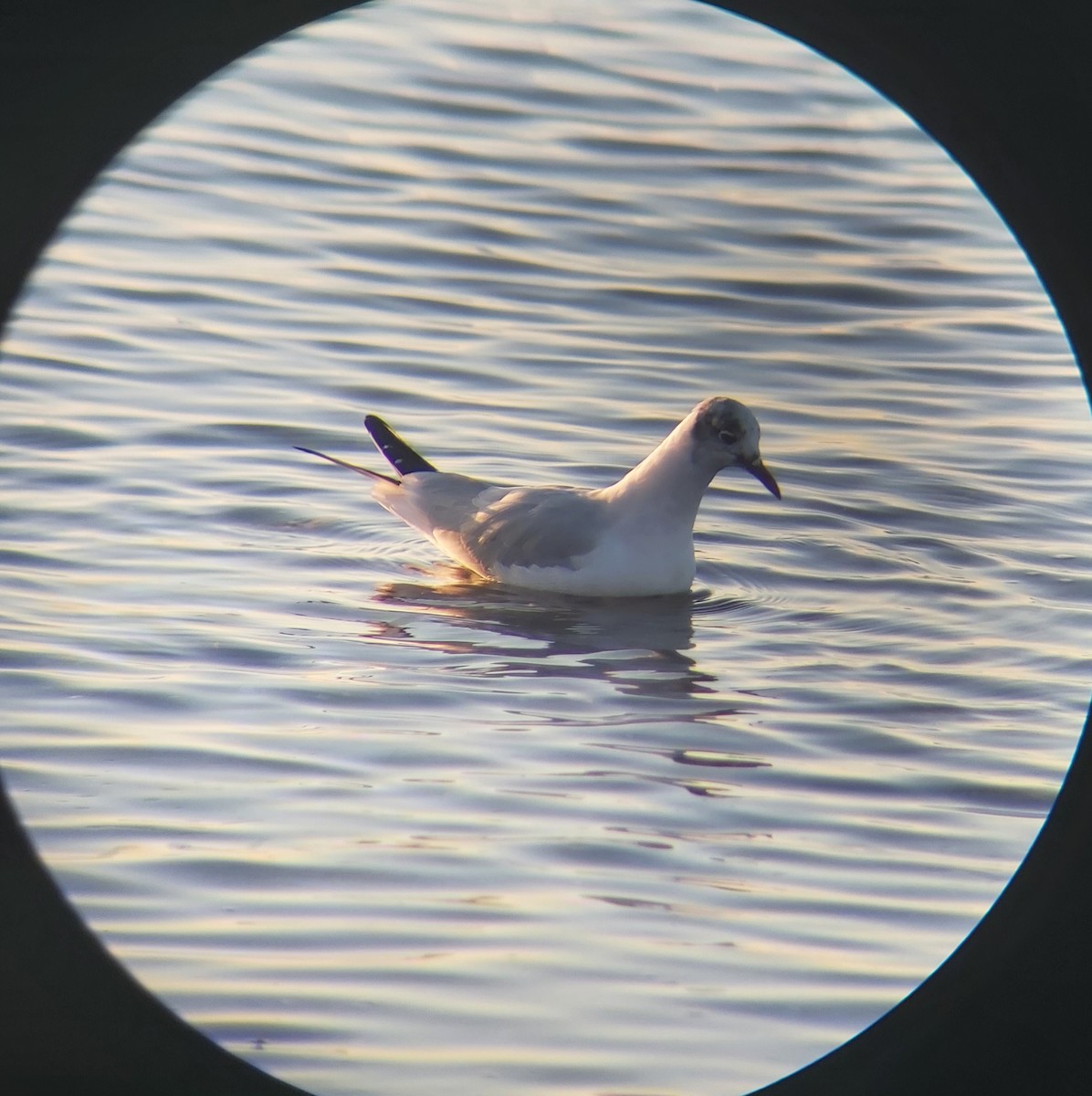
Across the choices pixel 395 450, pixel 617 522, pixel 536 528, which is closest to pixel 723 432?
pixel 617 522

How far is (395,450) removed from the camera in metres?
5.39

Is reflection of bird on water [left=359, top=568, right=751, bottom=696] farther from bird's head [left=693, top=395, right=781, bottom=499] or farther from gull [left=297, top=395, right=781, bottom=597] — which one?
bird's head [left=693, top=395, right=781, bottom=499]

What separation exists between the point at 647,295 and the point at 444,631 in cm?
319

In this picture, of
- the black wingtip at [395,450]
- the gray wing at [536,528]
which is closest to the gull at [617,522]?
the gray wing at [536,528]

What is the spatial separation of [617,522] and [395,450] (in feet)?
3.29

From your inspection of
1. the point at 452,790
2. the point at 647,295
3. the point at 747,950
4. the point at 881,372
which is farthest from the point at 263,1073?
the point at 647,295

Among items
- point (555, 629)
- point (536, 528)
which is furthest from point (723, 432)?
point (555, 629)

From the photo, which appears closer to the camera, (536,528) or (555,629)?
(555,629)

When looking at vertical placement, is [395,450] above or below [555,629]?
above

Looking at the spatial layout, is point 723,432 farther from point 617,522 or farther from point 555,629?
point 555,629

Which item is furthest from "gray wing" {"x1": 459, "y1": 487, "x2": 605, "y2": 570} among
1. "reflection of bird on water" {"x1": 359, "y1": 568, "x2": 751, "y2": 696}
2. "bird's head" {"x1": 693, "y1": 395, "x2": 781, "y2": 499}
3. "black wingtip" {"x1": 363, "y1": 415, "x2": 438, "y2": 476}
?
"black wingtip" {"x1": 363, "y1": 415, "x2": 438, "y2": 476}

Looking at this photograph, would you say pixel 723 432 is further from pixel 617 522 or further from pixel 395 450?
pixel 395 450

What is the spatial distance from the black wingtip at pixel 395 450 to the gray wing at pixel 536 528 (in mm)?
497

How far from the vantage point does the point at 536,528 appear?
4672mm
